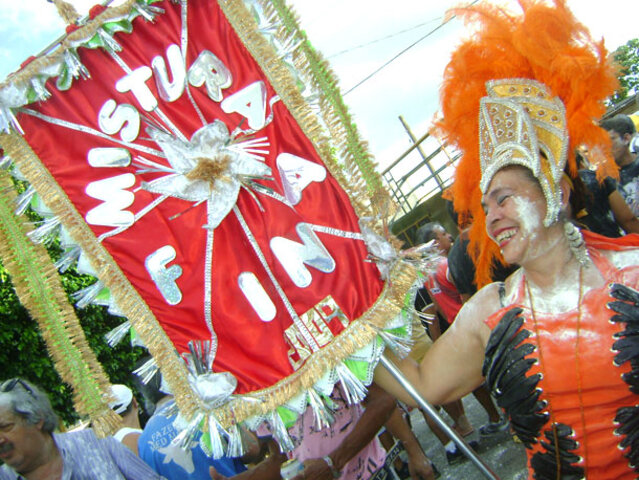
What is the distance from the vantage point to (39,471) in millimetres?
2312

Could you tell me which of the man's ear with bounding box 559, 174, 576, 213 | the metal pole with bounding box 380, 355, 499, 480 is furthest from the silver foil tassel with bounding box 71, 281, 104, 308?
the man's ear with bounding box 559, 174, 576, 213

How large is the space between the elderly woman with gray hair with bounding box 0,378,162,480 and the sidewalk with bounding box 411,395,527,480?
217 cm

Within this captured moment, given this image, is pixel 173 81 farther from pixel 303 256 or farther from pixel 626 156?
pixel 626 156

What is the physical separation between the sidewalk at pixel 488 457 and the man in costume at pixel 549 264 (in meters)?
1.90

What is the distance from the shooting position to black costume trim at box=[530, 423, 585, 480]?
59.9 inches

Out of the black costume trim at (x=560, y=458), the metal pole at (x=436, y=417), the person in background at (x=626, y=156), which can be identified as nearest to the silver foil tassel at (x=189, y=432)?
the metal pole at (x=436, y=417)

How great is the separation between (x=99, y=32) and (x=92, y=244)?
748 mm

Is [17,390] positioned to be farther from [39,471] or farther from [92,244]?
[92,244]

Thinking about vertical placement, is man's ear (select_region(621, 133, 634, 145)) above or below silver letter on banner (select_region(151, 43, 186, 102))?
below

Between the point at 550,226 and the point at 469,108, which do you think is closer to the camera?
the point at 550,226

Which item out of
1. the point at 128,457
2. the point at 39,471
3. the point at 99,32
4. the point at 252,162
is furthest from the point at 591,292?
the point at 39,471

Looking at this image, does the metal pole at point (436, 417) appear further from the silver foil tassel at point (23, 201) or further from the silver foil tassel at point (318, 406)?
the silver foil tassel at point (23, 201)

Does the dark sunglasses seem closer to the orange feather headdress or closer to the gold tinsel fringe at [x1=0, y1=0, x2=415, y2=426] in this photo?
the gold tinsel fringe at [x1=0, y1=0, x2=415, y2=426]

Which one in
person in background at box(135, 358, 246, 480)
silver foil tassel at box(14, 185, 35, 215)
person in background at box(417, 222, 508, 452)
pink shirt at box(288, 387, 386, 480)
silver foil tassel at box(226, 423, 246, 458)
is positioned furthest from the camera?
person in background at box(417, 222, 508, 452)
